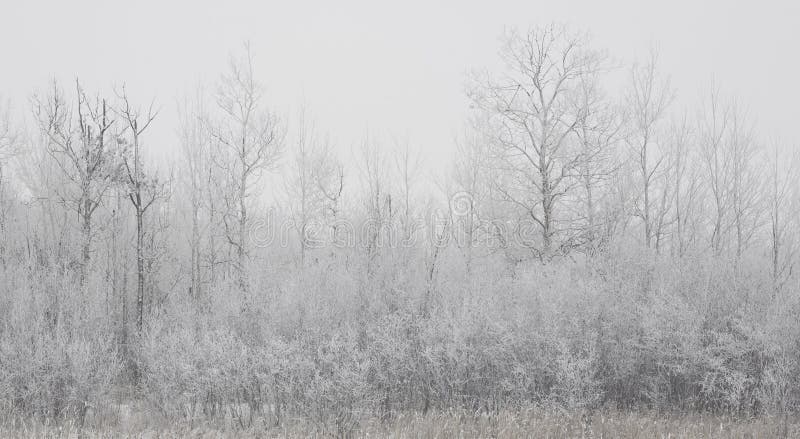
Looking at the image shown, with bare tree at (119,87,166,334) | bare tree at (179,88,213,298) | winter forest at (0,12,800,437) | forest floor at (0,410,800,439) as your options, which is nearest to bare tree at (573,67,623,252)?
winter forest at (0,12,800,437)

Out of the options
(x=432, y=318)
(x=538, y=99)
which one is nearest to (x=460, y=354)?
(x=432, y=318)

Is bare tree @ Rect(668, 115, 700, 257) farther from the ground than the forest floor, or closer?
farther from the ground

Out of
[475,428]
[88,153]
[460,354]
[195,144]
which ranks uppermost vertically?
[195,144]

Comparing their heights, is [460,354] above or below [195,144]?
below

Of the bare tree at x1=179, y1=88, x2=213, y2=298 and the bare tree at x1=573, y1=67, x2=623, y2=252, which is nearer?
the bare tree at x1=573, y1=67, x2=623, y2=252

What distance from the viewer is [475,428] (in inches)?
392

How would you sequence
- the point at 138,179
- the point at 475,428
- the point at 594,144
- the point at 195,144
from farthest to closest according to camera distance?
the point at 195,144
the point at 594,144
the point at 138,179
the point at 475,428

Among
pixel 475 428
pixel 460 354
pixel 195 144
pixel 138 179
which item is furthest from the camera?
pixel 195 144

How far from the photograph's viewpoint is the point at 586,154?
1698 centimetres

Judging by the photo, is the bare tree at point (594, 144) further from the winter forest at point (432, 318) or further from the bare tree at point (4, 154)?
the bare tree at point (4, 154)

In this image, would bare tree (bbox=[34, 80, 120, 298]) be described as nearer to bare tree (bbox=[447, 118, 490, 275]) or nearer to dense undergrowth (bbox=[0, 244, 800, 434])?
dense undergrowth (bbox=[0, 244, 800, 434])

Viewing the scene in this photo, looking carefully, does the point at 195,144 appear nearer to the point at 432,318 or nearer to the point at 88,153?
the point at 88,153

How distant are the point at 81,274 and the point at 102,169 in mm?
2876

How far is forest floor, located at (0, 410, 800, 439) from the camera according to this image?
9477mm
